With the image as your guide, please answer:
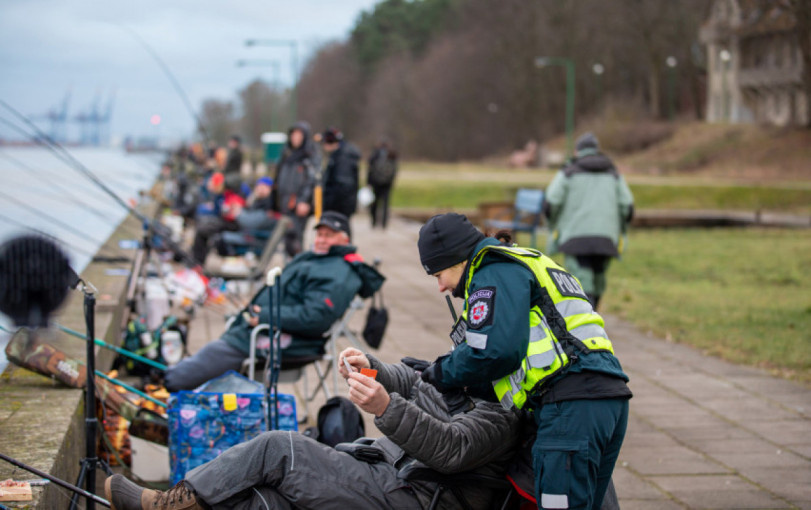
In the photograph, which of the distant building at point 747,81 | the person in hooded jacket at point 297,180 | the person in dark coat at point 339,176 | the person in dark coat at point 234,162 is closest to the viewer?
the person in dark coat at point 339,176

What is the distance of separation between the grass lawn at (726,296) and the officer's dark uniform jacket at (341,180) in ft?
9.70

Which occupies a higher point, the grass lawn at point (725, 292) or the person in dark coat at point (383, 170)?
the person in dark coat at point (383, 170)

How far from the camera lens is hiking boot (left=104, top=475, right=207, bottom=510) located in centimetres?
311

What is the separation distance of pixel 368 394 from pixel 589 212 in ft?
18.2

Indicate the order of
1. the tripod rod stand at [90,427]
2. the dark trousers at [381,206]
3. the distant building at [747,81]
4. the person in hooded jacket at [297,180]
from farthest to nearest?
1. the distant building at [747,81]
2. the dark trousers at [381,206]
3. the person in hooded jacket at [297,180]
4. the tripod rod stand at [90,427]

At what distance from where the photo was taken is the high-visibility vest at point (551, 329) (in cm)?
301

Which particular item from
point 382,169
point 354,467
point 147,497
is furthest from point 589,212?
point 382,169

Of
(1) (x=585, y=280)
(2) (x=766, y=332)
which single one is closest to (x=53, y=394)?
(1) (x=585, y=280)

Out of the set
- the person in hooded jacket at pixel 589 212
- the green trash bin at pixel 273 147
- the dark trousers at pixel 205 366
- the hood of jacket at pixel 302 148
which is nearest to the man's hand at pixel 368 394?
the dark trousers at pixel 205 366

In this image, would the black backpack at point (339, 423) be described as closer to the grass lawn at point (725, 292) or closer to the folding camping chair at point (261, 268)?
the grass lawn at point (725, 292)

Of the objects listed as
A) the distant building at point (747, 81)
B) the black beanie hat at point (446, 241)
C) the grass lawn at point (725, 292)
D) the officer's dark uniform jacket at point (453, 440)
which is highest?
the distant building at point (747, 81)

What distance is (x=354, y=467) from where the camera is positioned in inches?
130

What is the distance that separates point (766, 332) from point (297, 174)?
208 inches

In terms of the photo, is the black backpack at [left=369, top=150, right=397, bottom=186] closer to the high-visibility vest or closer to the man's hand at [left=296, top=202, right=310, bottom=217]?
the man's hand at [left=296, top=202, right=310, bottom=217]
